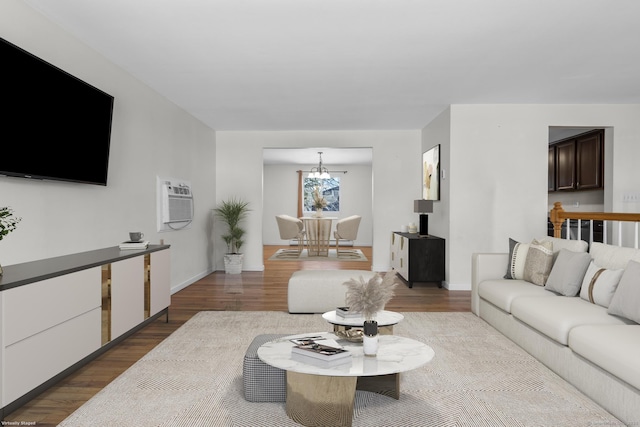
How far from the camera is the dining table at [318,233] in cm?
1040

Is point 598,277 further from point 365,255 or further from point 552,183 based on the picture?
point 365,255

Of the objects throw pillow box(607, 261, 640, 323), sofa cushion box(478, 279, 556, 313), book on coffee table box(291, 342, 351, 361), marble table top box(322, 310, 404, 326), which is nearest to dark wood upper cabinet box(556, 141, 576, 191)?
sofa cushion box(478, 279, 556, 313)

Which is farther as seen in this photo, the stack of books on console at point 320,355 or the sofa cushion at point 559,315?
the sofa cushion at point 559,315

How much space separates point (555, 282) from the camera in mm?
3590

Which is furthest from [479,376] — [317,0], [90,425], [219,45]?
[219,45]

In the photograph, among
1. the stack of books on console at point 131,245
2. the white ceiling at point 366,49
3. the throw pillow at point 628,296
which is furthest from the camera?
the stack of books on console at point 131,245

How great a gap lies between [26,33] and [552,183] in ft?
26.0

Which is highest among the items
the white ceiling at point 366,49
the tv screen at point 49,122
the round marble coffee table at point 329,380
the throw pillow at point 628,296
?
the white ceiling at point 366,49

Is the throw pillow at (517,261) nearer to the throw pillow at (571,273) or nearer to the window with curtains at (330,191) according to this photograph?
the throw pillow at (571,273)

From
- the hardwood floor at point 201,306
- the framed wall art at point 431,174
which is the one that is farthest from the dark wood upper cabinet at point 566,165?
the hardwood floor at point 201,306

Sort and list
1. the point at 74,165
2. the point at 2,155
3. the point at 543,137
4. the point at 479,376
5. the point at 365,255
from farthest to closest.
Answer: the point at 365,255 < the point at 543,137 < the point at 74,165 < the point at 479,376 < the point at 2,155

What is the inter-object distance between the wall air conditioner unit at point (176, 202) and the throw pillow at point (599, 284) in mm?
4323

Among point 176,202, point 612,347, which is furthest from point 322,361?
point 176,202

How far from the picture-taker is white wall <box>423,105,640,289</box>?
595cm
